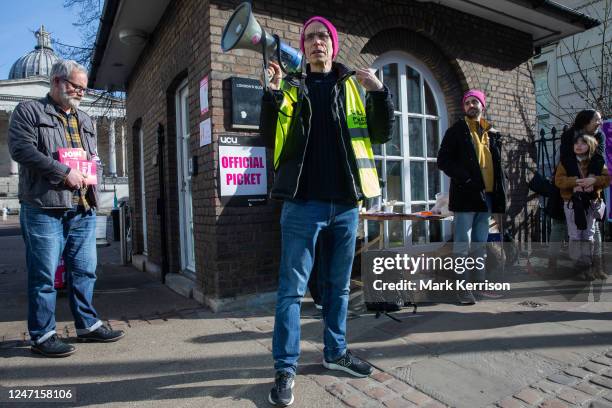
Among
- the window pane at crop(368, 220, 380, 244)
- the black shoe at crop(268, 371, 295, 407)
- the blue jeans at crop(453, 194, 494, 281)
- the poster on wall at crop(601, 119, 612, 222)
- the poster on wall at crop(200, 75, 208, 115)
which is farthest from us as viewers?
the window pane at crop(368, 220, 380, 244)

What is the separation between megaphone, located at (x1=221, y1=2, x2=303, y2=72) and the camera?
264 cm

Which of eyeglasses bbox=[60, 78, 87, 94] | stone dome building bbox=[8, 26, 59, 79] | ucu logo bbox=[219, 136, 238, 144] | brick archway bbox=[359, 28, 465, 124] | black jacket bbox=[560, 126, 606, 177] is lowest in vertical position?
black jacket bbox=[560, 126, 606, 177]

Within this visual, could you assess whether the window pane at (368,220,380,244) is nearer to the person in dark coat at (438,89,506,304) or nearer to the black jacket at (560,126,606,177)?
the person in dark coat at (438,89,506,304)

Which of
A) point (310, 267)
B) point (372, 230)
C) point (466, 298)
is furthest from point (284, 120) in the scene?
point (372, 230)

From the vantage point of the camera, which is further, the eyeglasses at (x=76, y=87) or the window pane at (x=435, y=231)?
Answer: the window pane at (x=435, y=231)

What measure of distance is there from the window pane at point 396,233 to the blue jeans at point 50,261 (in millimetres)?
3713

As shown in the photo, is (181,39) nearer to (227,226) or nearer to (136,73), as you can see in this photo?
(227,226)

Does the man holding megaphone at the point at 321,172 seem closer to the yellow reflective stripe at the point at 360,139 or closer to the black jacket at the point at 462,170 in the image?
the yellow reflective stripe at the point at 360,139

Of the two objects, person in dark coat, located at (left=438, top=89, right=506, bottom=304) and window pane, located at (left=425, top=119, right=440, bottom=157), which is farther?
window pane, located at (left=425, top=119, right=440, bottom=157)

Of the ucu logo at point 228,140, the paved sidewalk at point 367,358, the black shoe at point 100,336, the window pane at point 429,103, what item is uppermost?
the window pane at point 429,103

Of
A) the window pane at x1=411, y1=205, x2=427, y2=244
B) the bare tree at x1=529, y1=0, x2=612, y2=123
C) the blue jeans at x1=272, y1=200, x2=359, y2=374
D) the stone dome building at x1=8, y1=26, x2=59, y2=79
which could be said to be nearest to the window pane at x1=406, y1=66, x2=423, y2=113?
the window pane at x1=411, y1=205, x2=427, y2=244

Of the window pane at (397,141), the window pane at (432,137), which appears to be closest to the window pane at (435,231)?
the window pane at (432,137)

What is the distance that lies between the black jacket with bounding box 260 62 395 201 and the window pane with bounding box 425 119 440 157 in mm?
3839

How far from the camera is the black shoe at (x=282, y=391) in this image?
225 centimetres
